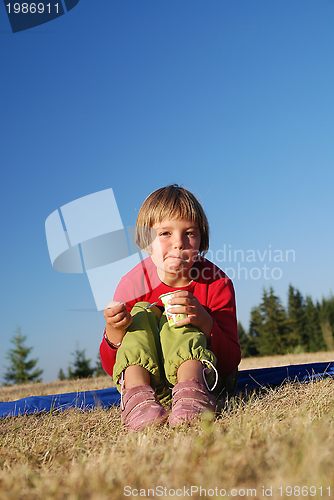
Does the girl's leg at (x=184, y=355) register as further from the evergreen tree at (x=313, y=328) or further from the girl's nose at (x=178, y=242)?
the evergreen tree at (x=313, y=328)

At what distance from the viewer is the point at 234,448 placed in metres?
0.98

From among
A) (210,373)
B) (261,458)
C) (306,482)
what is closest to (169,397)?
(210,373)

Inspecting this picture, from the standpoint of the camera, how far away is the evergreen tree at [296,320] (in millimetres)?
35469

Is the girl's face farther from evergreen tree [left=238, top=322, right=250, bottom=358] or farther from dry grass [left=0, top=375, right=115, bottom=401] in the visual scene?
evergreen tree [left=238, top=322, right=250, bottom=358]

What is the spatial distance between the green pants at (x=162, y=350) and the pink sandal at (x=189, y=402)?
126 mm

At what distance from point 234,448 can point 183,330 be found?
2.76ft

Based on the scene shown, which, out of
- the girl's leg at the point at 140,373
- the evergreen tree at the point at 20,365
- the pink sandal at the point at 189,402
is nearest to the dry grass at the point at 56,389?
the girl's leg at the point at 140,373

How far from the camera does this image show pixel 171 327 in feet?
6.04

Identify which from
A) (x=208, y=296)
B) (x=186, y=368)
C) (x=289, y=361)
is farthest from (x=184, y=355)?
(x=289, y=361)

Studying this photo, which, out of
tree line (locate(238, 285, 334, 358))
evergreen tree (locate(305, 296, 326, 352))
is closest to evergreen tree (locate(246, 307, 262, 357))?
tree line (locate(238, 285, 334, 358))

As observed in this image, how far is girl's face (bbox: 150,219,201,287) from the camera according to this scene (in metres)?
A: 2.42

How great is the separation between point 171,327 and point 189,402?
16.2 inches

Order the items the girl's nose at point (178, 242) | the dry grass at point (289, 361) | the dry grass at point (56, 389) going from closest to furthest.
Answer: the girl's nose at point (178, 242) → the dry grass at point (56, 389) → the dry grass at point (289, 361)

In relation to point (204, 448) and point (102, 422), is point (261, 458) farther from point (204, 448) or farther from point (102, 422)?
point (102, 422)
